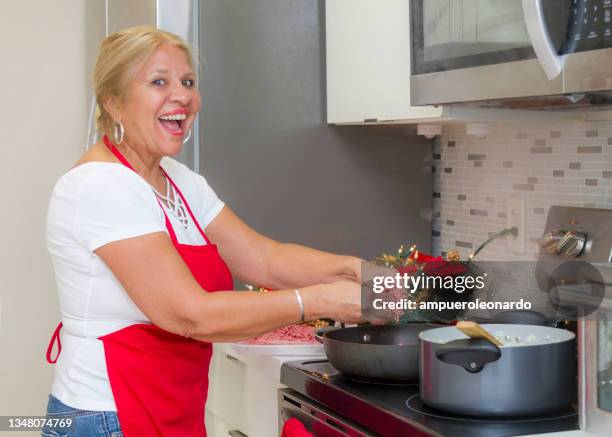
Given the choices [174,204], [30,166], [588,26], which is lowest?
[174,204]

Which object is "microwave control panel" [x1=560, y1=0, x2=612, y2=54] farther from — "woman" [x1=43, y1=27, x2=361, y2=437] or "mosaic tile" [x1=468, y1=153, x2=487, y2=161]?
"mosaic tile" [x1=468, y1=153, x2=487, y2=161]

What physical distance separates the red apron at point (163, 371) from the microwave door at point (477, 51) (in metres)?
0.62

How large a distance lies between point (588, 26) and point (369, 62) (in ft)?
2.87

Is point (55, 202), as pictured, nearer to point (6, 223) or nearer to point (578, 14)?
point (578, 14)

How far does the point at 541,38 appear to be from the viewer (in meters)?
1.62

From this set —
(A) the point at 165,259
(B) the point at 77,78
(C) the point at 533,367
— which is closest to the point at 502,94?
(C) the point at 533,367

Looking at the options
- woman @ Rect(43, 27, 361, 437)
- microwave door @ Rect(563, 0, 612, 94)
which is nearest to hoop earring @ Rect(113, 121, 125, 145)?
woman @ Rect(43, 27, 361, 437)

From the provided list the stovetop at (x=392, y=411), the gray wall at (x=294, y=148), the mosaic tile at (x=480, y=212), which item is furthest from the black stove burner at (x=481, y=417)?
the gray wall at (x=294, y=148)

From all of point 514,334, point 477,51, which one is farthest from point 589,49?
point 514,334

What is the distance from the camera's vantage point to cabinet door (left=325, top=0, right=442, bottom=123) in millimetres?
2217

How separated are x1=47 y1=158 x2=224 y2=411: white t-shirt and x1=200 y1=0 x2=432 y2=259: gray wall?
30.0 inches

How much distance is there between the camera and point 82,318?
1776 mm

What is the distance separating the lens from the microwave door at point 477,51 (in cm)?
171

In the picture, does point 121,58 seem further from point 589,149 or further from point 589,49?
point 589,149
